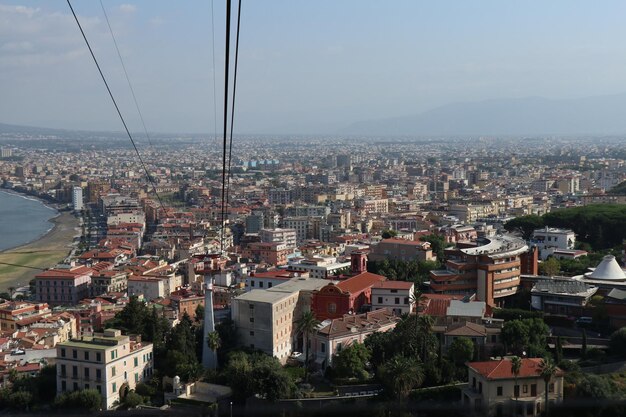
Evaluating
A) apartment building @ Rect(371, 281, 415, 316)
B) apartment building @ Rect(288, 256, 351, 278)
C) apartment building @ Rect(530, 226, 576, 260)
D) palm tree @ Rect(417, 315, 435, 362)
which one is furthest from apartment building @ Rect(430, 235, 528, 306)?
apartment building @ Rect(530, 226, 576, 260)

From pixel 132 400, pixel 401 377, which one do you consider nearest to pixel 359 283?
pixel 401 377

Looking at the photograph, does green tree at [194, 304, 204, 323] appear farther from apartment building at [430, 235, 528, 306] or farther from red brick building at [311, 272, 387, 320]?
apartment building at [430, 235, 528, 306]

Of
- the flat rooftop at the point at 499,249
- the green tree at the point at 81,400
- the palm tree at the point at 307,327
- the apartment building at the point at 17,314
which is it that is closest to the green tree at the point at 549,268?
the flat rooftop at the point at 499,249

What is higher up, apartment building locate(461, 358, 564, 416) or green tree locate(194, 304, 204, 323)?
apartment building locate(461, 358, 564, 416)

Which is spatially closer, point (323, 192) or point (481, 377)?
point (481, 377)

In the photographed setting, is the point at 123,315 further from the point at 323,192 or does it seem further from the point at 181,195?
the point at 181,195

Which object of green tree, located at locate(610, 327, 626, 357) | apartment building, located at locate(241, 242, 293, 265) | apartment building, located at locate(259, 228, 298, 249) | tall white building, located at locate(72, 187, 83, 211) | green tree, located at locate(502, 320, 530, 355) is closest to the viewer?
green tree, located at locate(502, 320, 530, 355)

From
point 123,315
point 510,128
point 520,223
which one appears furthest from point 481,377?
point 510,128

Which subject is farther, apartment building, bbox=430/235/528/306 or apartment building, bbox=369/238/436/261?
apartment building, bbox=369/238/436/261
